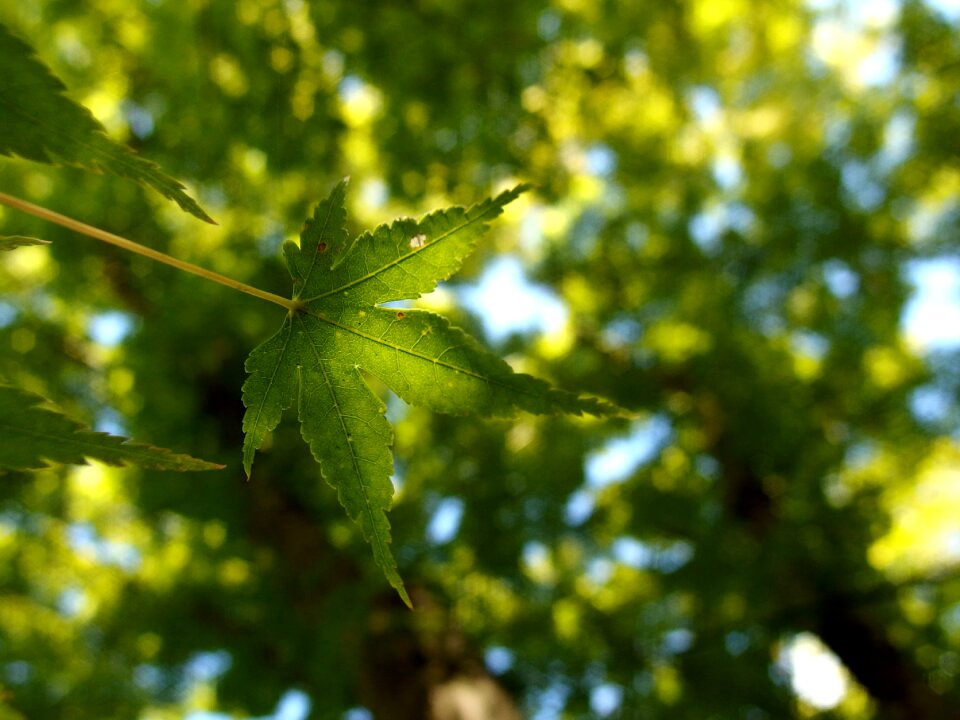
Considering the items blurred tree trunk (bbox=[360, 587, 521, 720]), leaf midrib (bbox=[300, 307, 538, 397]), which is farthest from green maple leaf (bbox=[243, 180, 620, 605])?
blurred tree trunk (bbox=[360, 587, 521, 720])

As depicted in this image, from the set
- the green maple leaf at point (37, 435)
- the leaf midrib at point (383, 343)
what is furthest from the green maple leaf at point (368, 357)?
the green maple leaf at point (37, 435)

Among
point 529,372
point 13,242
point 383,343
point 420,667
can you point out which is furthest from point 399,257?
point 420,667

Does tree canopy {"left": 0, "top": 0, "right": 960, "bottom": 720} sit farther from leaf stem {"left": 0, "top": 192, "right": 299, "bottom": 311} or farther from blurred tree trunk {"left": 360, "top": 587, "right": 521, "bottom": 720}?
leaf stem {"left": 0, "top": 192, "right": 299, "bottom": 311}

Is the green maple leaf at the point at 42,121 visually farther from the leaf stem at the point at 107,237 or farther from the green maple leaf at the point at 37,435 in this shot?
the green maple leaf at the point at 37,435

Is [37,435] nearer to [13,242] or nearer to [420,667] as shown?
[13,242]

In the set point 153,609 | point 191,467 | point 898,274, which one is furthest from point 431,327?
point 898,274
